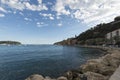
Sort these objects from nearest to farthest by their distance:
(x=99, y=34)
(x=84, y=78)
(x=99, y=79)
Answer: (x=84, y=78) → (x=99, y=79) → (x=99, y=34)

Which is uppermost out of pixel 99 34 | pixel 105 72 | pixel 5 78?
pixel 99 34

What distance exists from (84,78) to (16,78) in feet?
42.7

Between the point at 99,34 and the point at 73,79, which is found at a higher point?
the point at 99,34

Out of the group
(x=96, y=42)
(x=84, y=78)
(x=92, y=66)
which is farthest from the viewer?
(x=96, y=42)

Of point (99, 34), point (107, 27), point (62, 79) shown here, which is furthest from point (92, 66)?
point (107, 27)

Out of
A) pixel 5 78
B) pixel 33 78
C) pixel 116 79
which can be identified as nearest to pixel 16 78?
pixel 5 78

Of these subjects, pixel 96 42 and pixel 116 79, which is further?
pixel 96 42

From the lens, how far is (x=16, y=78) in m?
21.8

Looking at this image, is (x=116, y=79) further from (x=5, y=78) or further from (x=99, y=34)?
(x=99, y=34)

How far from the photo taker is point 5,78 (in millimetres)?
22016

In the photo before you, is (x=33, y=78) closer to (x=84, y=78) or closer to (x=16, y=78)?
(x=84, y=78)

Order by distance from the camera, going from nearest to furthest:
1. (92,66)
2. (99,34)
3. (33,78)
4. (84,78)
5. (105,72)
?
(84,78), (33,78), (105,72), (92,66), (99,34)

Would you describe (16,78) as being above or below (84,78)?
below

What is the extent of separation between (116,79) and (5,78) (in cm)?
1623
